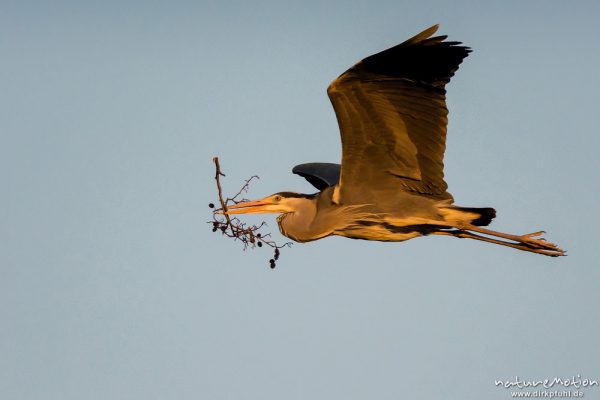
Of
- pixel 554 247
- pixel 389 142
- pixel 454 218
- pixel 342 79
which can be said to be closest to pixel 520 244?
pixel 554 247

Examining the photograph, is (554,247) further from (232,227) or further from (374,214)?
(232,227)

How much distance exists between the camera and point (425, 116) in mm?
11703

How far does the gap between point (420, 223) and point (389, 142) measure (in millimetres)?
978

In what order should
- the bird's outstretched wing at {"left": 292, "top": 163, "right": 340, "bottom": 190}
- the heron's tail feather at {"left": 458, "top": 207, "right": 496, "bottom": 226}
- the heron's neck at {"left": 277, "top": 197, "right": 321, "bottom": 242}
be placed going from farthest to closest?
the bird's outstretched wing at {"left": 292, "top": 163, "right": 340, "bottom": 190} → the heron's neck at {"left": 277, "top": 197, "right": 321, "bottom": 242} → the heron's tail feather at {"left": 458, "top": 207, "right": 496, "bottom": 226}

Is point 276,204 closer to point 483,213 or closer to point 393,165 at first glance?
point 393,165

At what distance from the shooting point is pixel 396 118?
1166 cm

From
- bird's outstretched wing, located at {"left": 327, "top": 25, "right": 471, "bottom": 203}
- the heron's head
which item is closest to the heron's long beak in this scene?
the heron's head

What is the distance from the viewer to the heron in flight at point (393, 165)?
11.3m

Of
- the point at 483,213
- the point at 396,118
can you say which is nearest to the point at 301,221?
the point at 396,118

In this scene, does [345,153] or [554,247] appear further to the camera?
[554,247]

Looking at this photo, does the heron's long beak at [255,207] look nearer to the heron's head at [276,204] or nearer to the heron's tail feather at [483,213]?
the heron's head at [276,204]

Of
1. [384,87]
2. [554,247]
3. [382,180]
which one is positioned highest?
[384,87]

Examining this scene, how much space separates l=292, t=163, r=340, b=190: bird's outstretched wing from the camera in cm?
1438

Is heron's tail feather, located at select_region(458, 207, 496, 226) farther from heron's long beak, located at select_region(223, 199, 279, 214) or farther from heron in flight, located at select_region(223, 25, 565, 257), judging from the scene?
heron's long beak, located at select_region(223, 199, 279, 214)
